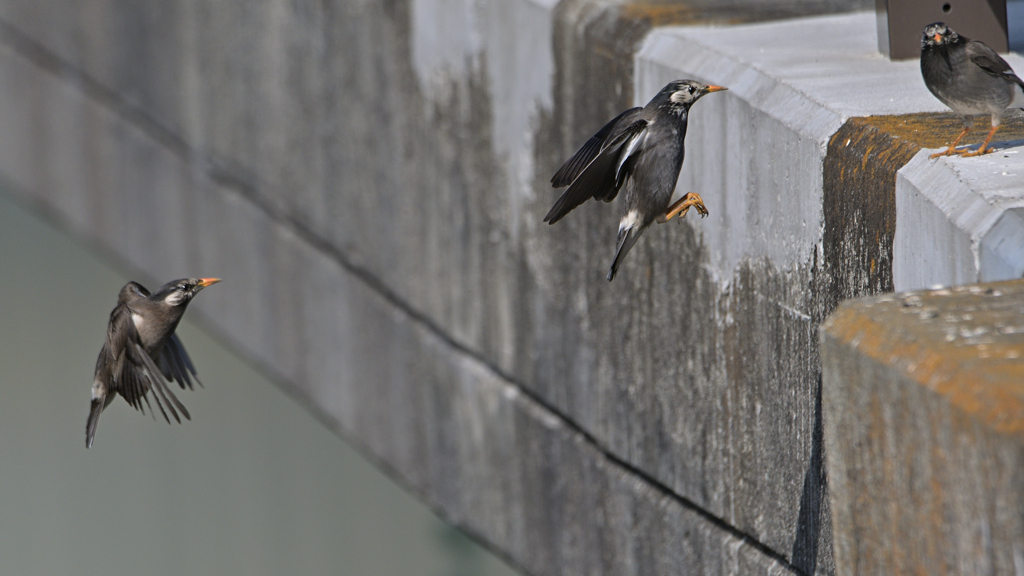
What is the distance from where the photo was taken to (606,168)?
372cm

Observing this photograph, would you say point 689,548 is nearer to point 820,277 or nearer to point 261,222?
point 820,277

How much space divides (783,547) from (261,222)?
579cm

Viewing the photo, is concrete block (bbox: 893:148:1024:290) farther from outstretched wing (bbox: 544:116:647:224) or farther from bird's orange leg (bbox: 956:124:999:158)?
outstretched wing (bbox: 544:116:647:224)

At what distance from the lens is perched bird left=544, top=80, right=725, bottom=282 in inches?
143

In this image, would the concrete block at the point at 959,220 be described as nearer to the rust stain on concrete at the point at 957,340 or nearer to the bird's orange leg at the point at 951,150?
the bird's orange leg at the point at 951,150

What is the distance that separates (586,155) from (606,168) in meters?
0.09

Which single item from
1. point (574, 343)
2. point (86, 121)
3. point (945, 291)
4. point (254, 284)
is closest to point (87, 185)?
point (86, 121)

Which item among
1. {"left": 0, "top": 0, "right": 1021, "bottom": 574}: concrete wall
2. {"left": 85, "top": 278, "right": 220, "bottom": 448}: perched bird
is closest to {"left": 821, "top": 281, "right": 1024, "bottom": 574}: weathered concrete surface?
{"left": 0, "top": 0, "right": 1021, "bottom": 574}: concrete wall

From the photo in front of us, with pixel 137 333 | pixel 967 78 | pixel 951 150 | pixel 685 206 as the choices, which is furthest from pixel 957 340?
pixel 137 333

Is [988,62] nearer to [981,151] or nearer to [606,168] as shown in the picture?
[981,151]

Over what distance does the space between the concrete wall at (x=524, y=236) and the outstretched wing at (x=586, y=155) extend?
57 cm

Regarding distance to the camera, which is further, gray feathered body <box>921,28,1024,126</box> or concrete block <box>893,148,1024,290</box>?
gray feathered body <box>921,28,1024,126</box>

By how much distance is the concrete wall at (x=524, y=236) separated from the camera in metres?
4.02

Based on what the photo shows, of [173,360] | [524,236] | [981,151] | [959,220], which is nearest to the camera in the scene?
[959,220]
